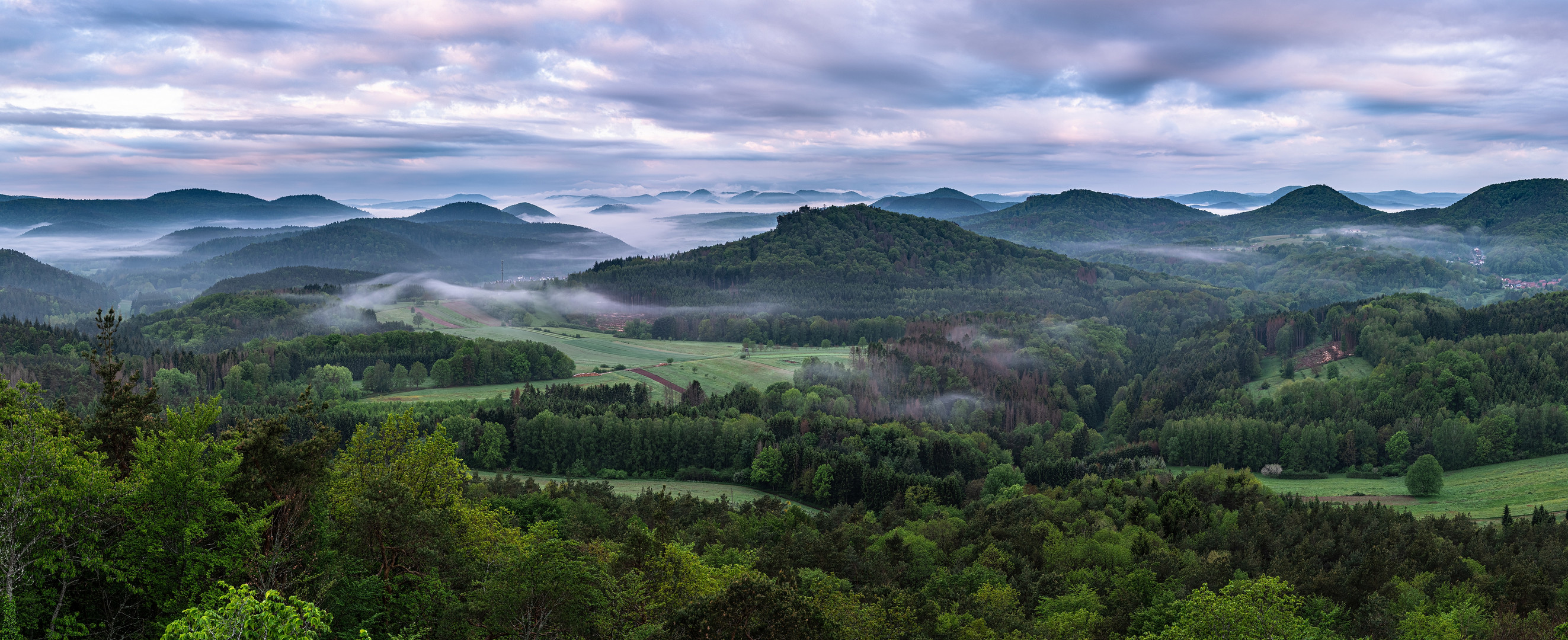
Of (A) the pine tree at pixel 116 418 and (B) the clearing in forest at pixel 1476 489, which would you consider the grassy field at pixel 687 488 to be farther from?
(A) the pine tree at pixel 116 418

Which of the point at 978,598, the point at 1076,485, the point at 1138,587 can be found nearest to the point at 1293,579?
the point at 1138,587

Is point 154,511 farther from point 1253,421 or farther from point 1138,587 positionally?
point 1253,421

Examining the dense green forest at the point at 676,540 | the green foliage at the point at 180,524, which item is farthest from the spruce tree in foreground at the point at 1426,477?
the green foliage at the point at 180,524

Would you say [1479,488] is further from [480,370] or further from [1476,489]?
[480,370]

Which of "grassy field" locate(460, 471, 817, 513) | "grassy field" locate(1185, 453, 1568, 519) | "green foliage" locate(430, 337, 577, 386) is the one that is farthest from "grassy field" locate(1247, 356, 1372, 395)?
"green foliage" locate(430, 337, 577, 386)

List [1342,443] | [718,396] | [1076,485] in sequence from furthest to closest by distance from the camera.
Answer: [718,396], [1342,443], [1076,485]

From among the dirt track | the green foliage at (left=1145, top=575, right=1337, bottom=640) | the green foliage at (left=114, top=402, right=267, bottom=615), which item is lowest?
the dirt track

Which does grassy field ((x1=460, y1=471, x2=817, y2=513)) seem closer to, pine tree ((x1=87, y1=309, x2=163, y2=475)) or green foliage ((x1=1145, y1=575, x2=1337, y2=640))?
pine tree ((x1=87, y1=309, x2=163, y2=475))
